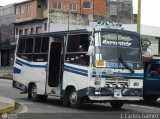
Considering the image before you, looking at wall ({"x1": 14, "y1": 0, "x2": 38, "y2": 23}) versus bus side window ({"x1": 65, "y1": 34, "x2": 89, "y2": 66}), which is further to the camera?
wall ({"x1": 14, "y1": 0, "x2": 38, "y2": 23})

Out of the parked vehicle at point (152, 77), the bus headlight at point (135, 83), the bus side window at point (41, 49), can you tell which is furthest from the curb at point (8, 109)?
the parked vehicle at point (152, 77)

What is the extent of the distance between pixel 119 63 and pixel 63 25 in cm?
5582

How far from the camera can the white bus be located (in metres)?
16.5

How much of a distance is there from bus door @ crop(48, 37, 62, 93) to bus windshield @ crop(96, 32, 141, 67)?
90.0 inches

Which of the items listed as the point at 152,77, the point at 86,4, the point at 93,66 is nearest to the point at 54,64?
the point at 93,66

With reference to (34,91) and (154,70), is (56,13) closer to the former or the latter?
(34,91)

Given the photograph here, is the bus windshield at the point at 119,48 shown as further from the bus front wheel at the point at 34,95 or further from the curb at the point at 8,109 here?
the bus front wheel at the point at 34,95

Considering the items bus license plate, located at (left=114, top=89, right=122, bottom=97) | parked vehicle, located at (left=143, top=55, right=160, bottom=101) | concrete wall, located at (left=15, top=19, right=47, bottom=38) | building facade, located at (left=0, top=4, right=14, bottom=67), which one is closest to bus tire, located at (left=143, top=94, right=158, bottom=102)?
parked vehicle, located at (left=143, top=55, right=160, bottom=101)

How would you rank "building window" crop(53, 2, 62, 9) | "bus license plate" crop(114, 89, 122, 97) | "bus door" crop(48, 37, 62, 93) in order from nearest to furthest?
"bus license plate" crop(114, 89, 122, 97) < "bus door" crop(48, 37, 62, 93) < "building window" crop(53, 2, 62, 9)

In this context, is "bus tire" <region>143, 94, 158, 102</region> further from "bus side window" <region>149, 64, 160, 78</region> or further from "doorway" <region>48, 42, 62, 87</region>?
"doorway" <region>48, 42, 62, 87</region>

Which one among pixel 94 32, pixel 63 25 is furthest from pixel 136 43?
pixel 63 25

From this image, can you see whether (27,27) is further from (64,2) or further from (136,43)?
(136,43)

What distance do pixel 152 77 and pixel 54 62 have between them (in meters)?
4.02

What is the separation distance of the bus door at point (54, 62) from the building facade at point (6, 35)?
62661 mm
